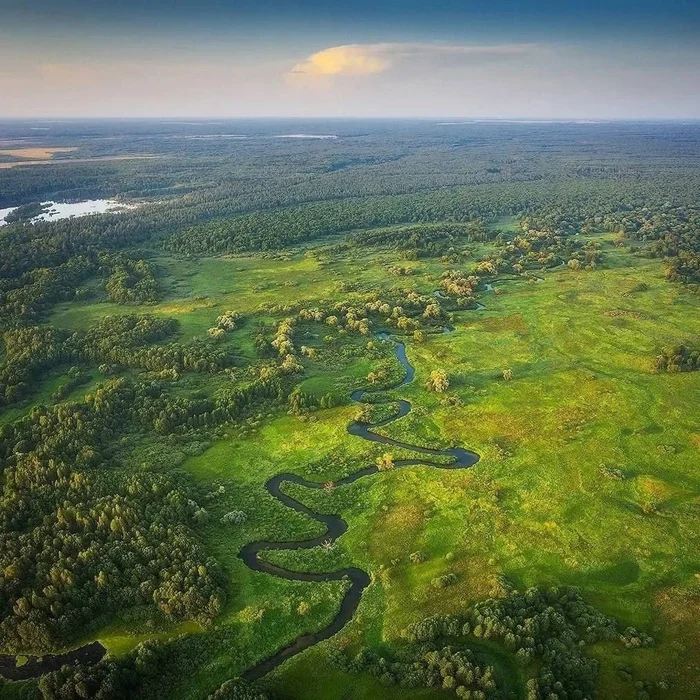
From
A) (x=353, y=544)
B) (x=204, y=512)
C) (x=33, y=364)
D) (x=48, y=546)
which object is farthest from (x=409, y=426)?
(x=33, y=364)

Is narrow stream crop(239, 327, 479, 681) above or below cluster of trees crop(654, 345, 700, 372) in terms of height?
below

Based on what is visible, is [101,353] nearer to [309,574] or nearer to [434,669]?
[309,574]

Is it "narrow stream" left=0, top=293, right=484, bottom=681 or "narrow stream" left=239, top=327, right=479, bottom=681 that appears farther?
"narrow stream" left=239, top=327, right=479, bottom=681

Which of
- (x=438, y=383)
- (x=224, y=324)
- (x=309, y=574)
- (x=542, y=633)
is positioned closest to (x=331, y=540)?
(x=309, y=574)

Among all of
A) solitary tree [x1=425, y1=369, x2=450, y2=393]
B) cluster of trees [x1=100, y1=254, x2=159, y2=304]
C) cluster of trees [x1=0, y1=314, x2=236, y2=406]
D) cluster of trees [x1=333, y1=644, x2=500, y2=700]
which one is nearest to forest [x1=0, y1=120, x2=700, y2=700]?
cluster of trees [x1=333, y1=644, x2=500, y2=700]

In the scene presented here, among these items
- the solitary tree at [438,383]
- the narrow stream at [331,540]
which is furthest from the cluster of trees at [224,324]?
the solitary tree at [438,383]

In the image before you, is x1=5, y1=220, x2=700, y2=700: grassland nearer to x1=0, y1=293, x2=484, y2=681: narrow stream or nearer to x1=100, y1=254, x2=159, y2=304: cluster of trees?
x1=0, y1=293, x2=484, y2=681: narrow stream

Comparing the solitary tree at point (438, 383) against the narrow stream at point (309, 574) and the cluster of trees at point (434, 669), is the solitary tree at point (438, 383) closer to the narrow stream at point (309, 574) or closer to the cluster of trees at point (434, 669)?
the narrow stream at point (309, 574)

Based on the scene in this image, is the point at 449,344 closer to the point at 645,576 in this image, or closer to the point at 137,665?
the point at 645,576
